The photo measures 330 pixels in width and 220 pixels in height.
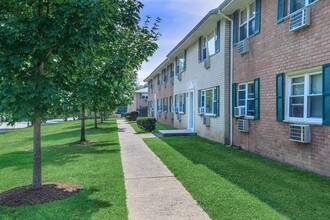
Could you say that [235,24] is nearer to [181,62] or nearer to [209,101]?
[209,101]

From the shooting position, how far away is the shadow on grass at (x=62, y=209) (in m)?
4.55

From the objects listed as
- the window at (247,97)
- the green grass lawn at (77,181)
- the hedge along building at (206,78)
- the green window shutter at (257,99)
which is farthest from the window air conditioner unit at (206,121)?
the green grass lawn at (77,181)

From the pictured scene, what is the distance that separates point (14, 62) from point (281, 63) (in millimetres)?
7114

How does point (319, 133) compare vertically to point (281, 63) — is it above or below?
below

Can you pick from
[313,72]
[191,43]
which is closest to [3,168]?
[313,72]

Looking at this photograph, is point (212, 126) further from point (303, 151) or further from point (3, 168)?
point (3, 168)

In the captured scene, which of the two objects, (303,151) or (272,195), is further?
(303,151)

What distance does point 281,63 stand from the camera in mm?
8539

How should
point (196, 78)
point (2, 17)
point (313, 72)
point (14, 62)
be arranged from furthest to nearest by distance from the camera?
1. point (196, 78)
2. point (313, 72)
3. point (2, 17)
4. point (14, 62)

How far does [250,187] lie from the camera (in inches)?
236

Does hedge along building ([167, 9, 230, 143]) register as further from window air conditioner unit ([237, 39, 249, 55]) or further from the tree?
the tree

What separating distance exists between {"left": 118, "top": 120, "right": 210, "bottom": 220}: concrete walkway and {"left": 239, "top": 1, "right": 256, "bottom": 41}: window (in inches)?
237

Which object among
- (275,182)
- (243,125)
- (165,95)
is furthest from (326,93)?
(165,95)

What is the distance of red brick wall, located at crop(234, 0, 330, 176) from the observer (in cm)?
682
